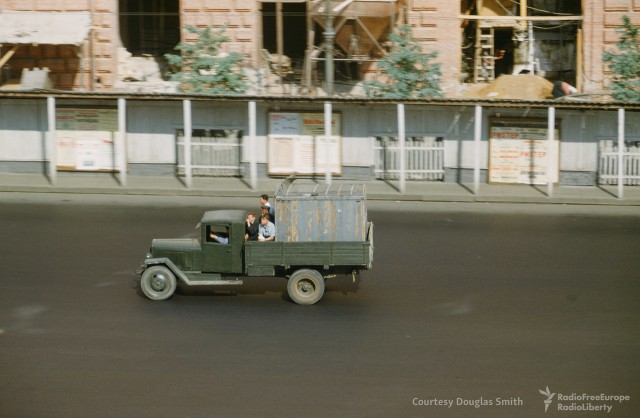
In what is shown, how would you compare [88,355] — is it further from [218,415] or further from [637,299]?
[637,299]

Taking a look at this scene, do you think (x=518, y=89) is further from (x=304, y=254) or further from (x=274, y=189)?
(x=304, y=254)

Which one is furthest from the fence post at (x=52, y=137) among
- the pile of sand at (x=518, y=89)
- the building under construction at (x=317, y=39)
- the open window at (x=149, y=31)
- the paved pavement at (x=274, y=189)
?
the pile of sand at (x=518, y=89)

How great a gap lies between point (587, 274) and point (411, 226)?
5692 mm

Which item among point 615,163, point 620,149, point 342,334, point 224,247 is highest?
point 620,149

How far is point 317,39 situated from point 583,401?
24.5 meters

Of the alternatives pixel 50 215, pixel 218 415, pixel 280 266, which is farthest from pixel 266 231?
pixel 50 215

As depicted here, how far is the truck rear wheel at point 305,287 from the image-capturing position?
1606 centimetres

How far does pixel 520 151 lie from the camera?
29016mm

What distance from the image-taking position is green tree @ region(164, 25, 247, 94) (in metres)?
30.0

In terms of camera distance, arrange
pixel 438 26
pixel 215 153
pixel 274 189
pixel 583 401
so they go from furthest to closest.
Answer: pixel 438 26 < pixel 215 153 < pixel 274 189 < pixel 583 401

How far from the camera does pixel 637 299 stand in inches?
663

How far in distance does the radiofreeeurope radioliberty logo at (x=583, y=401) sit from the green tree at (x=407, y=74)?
1816 centimetres

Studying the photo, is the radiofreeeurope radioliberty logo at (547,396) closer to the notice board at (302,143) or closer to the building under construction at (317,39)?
the notice board at (302,143)

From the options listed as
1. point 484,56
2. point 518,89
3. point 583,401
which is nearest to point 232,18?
point 484,56
